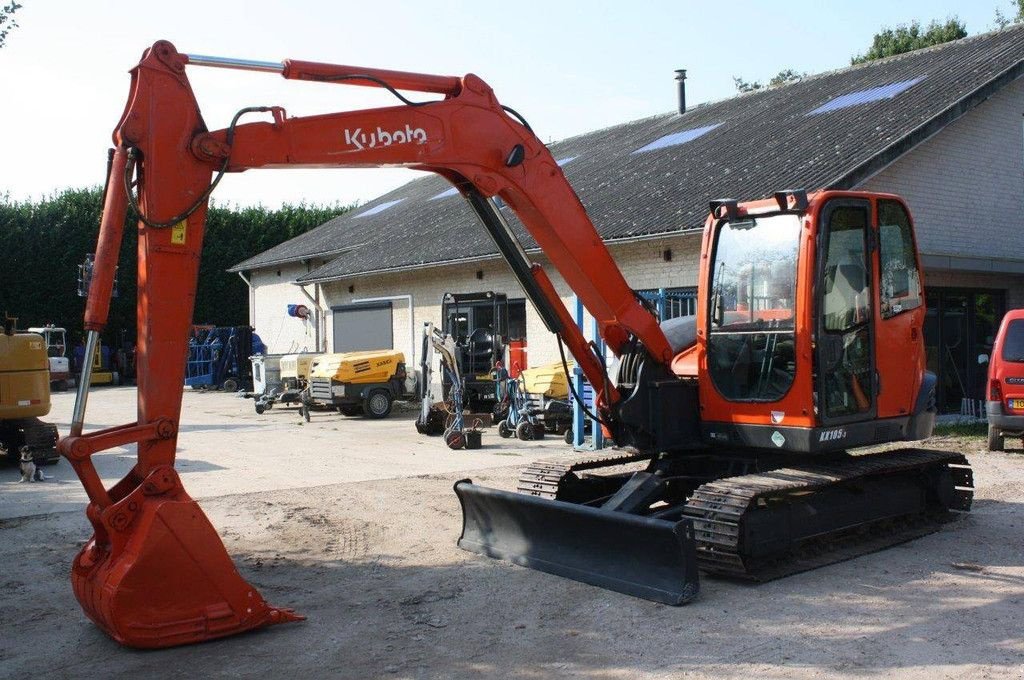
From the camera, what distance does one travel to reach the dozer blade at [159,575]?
5512 mm

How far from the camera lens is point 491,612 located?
6.29m

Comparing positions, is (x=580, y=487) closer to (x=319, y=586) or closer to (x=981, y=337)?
(x=319, y=586)

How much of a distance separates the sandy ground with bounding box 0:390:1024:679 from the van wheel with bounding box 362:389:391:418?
31.8 ft

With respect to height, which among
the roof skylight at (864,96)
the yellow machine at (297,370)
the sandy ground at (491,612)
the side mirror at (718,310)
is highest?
the roof skylight at (864,96)

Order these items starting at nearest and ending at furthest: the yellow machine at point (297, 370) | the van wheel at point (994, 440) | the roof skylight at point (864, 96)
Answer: the van wheel at point (994, 440)
the roof skylight at point (864, 96)
the yellow machine at point (297, 370)

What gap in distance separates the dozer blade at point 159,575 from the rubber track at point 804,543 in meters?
2.90

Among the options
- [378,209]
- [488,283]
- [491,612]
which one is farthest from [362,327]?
[491,612]

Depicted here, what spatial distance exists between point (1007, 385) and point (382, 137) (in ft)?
30.7

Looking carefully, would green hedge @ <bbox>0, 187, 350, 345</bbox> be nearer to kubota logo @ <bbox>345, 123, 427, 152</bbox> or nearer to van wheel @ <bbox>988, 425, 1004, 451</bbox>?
van wheel @ <bbox>988, 425, 1004, 451</bbox>

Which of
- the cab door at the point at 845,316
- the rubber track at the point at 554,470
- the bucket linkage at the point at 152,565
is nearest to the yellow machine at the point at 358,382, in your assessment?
the rubber track at the point at 554,470

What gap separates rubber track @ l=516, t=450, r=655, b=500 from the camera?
8.12m

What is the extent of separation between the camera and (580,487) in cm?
831

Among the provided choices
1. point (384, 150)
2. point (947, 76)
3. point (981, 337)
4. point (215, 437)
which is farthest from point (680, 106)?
point (384, 150)

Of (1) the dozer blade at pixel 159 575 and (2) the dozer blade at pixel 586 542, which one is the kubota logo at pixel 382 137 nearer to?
(1) the dozer blade at pixel 159 575
